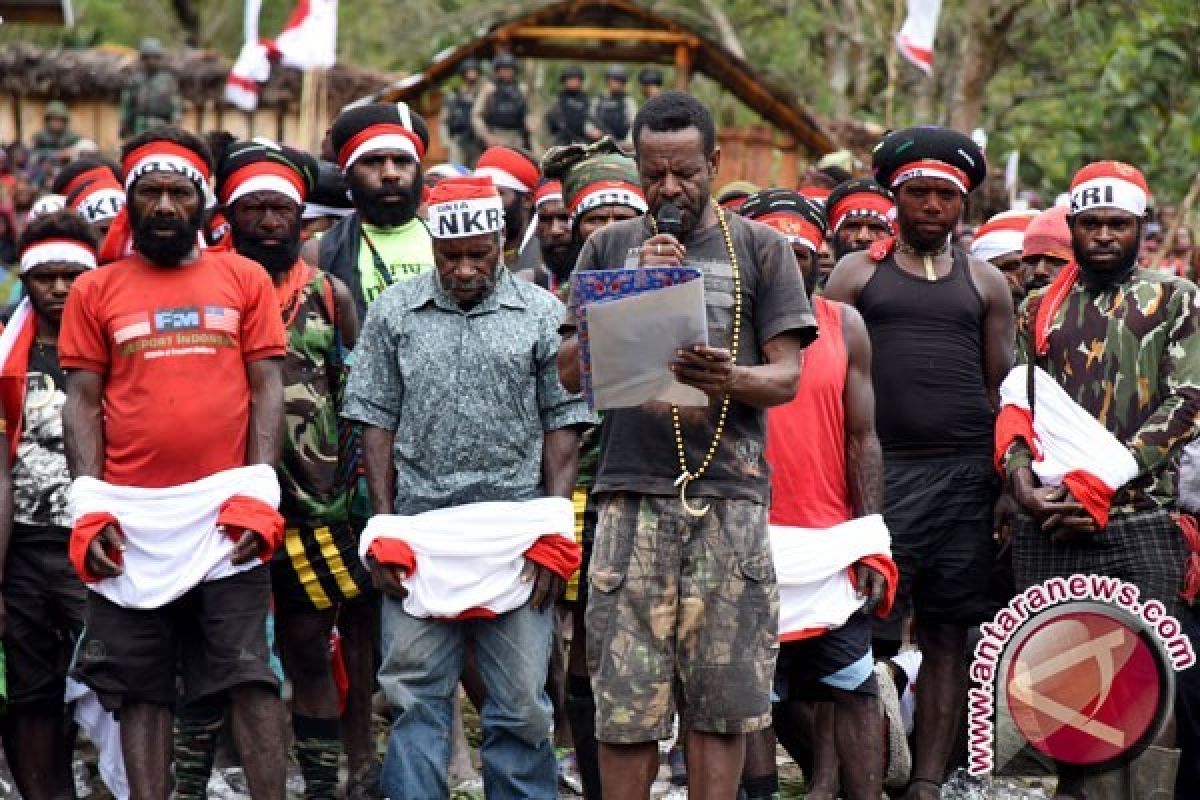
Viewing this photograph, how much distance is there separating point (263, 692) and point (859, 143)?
1897cm

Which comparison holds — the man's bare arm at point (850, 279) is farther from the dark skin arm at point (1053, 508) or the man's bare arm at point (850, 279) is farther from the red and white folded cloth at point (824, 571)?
the red and white folded cloth at point (824, 571)

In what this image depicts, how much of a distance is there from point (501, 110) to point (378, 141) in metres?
14.8

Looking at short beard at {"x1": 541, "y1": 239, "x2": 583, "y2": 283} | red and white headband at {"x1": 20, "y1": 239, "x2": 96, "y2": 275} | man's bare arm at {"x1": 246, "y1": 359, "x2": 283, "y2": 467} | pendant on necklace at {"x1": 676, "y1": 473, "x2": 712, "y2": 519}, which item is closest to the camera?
pendant on necklace at {"x1": 676, "y1": 473, "x2": 712, "y2": 519}

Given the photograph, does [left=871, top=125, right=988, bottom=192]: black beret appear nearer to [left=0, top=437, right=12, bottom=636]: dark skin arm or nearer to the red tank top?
the red tank top

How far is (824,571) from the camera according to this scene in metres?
7.05

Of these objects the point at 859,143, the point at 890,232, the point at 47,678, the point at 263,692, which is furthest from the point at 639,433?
the point at 859,143

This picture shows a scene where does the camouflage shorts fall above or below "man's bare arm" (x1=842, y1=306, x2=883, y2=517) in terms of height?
below

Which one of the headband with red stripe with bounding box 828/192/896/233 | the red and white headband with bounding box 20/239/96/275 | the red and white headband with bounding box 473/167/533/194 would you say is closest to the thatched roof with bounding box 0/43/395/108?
the red and white headband with bounding box 473/167/533/194

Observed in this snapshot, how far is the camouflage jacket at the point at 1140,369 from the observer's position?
292 inches

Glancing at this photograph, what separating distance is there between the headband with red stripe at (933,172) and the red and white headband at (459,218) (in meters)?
2.01

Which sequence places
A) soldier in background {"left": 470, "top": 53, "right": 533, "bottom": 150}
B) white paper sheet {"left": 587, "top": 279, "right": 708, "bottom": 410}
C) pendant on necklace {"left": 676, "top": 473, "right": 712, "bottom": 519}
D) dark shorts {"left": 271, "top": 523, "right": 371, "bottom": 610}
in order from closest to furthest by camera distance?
white paper sheet {"left": 587, "top": 279, "right": 708, "bottom": 410}, pendant on necklace {"left": 676, "top": 473, "right": 712, "bottom": 519}, dark shorts {"left": 271, "top": 523, "right": 371, "bottom": 610}, soldier in background {"left": 470, "top": 53, "right": 533, "bottom": 150}

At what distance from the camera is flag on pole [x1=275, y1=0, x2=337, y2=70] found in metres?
16.9

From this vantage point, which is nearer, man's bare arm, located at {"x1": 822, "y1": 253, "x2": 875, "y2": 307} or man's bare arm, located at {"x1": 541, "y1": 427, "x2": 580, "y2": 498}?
man's bare arm, located at {"x1": 541, "y1": 427, "x2": 580, "y2": 498}

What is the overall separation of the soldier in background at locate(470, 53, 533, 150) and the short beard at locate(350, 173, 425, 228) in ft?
48.0
